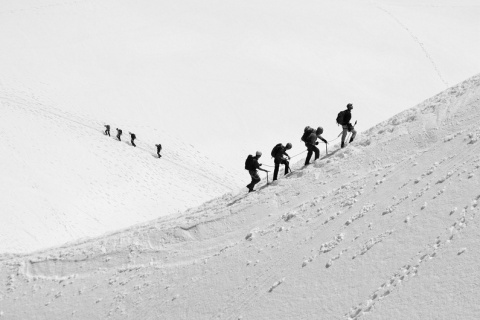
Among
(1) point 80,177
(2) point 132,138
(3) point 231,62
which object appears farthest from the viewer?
(3) point 231,62

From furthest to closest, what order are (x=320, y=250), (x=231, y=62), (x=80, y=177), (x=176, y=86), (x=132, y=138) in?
(x=231, y=62)
(x=176, y=86)
(x=132, y=138)
(x=80, y=177)
(x=320, y=250)

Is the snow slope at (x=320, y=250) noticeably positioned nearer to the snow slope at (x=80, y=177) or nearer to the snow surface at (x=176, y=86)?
the snow slope at (x=80, y=177)

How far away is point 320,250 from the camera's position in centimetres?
1148

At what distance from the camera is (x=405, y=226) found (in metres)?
10.5

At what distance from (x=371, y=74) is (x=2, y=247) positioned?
40384 mm

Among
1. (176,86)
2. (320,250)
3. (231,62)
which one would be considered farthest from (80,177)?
(231,62)

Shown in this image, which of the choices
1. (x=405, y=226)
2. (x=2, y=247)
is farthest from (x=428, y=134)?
(x=2, y=247)

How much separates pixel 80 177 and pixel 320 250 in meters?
21.9

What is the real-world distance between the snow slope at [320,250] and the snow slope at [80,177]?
7.52 metres

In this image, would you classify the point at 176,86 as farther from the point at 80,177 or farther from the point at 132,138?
the point at 80,177

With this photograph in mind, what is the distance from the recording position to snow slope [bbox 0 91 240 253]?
83.5 feet

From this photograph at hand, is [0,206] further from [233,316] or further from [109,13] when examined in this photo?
[109,13]

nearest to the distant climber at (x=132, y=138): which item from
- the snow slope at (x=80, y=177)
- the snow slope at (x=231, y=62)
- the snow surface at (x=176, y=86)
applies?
the snow slope at (x=80, y=177)

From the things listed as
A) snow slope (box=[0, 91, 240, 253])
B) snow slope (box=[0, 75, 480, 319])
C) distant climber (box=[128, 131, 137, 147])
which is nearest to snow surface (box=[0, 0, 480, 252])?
snow slope (box=[0, 91, 240, 253])
